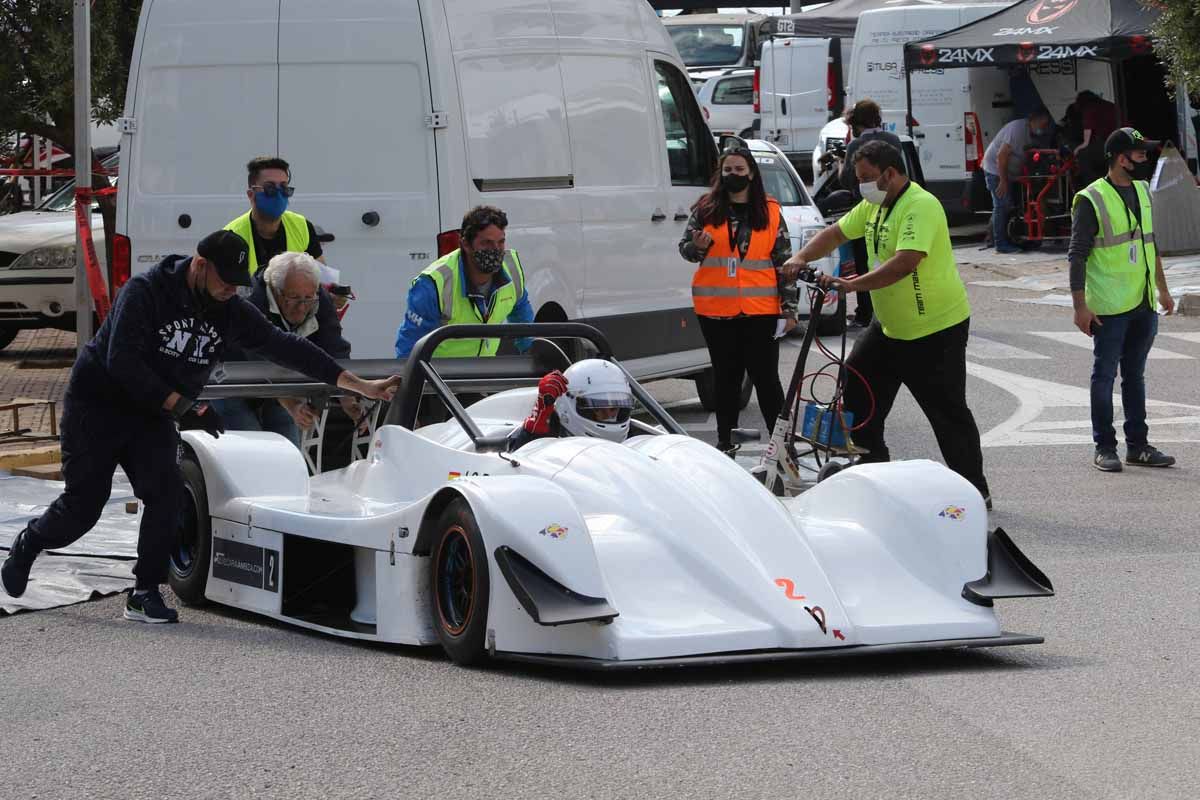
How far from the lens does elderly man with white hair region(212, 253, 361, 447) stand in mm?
9438

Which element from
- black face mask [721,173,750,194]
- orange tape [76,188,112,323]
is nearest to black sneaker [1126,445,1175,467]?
black face mask [721,173,750,194]

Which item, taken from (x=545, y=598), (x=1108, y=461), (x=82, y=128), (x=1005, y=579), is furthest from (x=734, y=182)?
(x=545, y=598)

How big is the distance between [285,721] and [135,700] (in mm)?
683

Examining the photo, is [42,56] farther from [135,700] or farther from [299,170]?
[135,700]

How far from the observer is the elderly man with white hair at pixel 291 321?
9.44 metres

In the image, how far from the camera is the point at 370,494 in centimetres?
824

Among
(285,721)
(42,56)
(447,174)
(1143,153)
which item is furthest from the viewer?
(42,56)

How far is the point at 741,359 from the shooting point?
440 inches

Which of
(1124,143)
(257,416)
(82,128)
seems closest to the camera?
(257,416)

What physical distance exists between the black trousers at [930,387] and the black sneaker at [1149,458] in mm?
1954

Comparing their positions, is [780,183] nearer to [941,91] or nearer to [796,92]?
[941,91]

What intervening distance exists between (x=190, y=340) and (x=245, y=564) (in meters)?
0.93

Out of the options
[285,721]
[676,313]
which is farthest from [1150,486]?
[285,721]

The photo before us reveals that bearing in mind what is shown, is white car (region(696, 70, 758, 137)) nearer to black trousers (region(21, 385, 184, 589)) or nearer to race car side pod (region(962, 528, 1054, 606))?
black trousers (region(21, 385, 184, 589))
